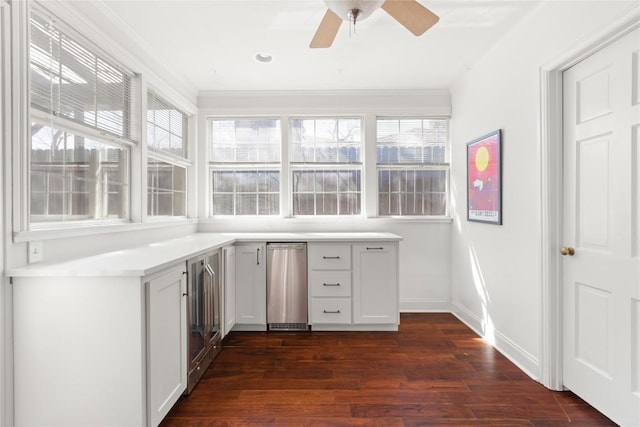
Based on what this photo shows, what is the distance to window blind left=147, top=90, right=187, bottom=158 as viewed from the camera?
3.00 meters

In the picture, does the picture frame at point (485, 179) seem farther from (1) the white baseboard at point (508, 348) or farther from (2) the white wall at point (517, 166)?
(1) the white baseboard at point (508, 348)

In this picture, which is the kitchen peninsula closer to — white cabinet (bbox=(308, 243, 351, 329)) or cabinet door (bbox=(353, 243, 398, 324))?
white cabinet (bbox=(308, 243, 351, 329))

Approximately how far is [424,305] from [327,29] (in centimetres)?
311

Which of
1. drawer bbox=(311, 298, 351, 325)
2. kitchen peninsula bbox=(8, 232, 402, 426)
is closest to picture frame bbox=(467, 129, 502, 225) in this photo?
drawer bbox=(311, 298, 351, 325)

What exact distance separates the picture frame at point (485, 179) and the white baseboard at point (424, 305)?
113 cm

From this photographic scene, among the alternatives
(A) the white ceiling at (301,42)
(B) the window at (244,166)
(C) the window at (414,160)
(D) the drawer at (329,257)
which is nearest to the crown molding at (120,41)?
(A) the white ceiling at (301,42)

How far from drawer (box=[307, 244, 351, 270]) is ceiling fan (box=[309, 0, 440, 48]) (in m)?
1.86

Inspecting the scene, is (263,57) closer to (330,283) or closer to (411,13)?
(411,13)

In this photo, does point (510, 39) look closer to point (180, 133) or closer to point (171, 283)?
point (171, 283)

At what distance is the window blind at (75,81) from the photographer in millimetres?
1852

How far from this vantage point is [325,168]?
13.0 feet

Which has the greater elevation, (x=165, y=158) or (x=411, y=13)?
(x=411, y=13)

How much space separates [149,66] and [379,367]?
321 centimetres

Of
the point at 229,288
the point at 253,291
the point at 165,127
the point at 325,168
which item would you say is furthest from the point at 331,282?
the point at 165,127
